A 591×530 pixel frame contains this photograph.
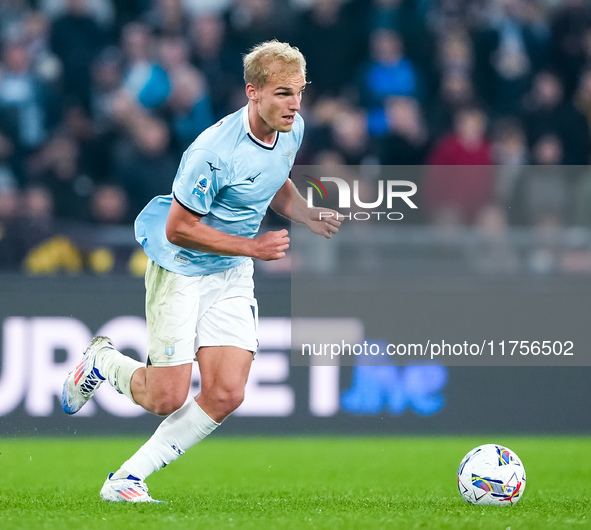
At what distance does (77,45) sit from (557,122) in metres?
4.98

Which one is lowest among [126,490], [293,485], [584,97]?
[293,485]

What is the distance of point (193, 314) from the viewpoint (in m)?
5.76

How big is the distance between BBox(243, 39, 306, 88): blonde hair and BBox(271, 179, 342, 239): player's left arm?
87 cm

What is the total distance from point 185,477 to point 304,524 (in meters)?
2.42

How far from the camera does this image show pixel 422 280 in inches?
370

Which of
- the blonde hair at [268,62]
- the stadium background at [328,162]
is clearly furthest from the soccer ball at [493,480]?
the stadium background at [328,162]

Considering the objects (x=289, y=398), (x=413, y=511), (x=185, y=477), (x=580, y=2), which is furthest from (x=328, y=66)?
(x=413, y=511)

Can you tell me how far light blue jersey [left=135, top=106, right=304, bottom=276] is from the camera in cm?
540

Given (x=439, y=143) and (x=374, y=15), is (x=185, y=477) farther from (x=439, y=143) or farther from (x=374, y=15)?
(x=374, y=15)

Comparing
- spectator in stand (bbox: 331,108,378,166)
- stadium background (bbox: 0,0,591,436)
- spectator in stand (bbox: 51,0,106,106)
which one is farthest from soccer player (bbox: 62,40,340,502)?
spectator in stand (bbox: 51,0,106,106)

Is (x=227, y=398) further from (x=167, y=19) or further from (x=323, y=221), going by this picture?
(x=167, y=19)

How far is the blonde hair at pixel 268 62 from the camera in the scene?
5.42 metres

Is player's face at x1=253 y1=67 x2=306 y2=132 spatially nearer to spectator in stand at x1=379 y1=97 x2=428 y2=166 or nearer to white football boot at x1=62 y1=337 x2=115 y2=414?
white football boot at x1=62 y1=337 x2=115 y2=414

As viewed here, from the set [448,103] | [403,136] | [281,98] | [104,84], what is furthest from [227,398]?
[104,84]
